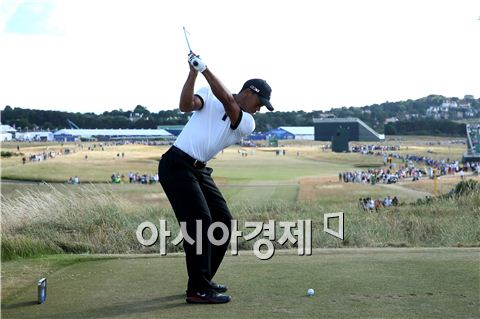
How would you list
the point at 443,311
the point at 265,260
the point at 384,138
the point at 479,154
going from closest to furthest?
the point at 443,311 → the point at 265,260 → the point at 479,154 → the point at 384,138

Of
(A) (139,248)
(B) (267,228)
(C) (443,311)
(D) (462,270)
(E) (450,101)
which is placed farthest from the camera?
(E) (450,101)

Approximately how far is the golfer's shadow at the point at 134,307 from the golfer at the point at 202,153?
16cm

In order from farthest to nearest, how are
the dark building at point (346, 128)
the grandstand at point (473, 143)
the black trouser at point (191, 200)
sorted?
the dark building at point (346, 128), the grandstand at point (473, 143), the black trouser at point (191, 200)

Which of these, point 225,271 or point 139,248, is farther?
point 139,248

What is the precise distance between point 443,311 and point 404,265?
189 centimetres

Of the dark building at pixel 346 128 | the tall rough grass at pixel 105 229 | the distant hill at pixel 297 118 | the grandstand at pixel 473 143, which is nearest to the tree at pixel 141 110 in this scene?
the distant hill at pixel 297 118

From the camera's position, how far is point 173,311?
4.96 meters

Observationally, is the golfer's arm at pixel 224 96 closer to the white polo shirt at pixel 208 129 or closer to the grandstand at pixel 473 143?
the white polo shirt at pixel 208 129

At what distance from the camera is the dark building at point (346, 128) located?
404 feet

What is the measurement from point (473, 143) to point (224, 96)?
6433 centimetres

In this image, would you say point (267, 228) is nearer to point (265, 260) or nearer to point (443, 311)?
point (265, 260)

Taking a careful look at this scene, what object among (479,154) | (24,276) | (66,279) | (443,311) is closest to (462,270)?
(443,311)

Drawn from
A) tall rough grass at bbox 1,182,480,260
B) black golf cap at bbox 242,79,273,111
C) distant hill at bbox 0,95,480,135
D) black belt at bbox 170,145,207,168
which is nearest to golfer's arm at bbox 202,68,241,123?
black golf cap at bbox 242,79,273,111

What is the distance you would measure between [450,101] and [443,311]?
666 feet
